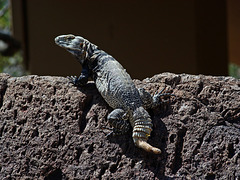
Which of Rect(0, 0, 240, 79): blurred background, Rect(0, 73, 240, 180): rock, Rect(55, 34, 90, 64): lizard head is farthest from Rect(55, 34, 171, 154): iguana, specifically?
Rect(0, 0, 240, 79): blurred background

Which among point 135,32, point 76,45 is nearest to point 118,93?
point 76,45

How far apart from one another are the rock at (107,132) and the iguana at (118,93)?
11 centimetres

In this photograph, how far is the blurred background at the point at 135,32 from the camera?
7020 millimetres

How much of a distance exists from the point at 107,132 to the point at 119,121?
0.48 feet

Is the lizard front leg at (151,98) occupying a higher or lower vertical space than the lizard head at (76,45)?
lower

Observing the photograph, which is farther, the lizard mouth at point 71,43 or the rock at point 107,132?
the lizard mouth at point 71,43

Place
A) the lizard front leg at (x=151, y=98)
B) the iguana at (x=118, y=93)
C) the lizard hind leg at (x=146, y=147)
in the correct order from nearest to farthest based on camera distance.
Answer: the lizard hind leg at (x=146, y=147) < the iguana at (x=118, y=93) < the lizard front leg at (x=151, y=98)

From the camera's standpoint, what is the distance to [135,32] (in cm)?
753

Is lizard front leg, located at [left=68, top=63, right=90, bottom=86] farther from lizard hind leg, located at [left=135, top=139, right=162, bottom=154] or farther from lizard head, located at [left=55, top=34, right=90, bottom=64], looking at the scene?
lizard hind leg, located at [left=135, top=139, right=162, bottom=154]

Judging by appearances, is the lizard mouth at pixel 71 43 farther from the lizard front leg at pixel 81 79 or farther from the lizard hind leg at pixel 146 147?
the lizard hind leg at pixel 146 147

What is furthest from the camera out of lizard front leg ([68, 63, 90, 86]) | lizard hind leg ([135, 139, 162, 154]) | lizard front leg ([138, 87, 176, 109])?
lizard front leg ([68, 63, 90, 86])

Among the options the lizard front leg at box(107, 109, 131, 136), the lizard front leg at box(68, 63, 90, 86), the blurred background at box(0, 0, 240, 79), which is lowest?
the lizard front leg at box(107, 109, 131, 136)

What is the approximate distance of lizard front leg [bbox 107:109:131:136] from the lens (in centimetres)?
297

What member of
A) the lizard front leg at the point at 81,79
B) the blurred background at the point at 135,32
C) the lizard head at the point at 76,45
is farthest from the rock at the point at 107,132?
the blurred background at the point at 135,32
